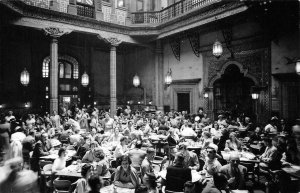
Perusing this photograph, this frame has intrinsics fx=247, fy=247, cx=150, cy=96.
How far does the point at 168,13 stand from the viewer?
1700 cm

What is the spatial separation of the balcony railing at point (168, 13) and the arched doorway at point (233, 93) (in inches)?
166

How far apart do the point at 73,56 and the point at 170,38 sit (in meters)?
7.87

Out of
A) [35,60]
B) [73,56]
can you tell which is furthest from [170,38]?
[35,60]

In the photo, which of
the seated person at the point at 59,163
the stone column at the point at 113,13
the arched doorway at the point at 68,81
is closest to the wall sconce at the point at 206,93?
the stone column at the point at 113,13

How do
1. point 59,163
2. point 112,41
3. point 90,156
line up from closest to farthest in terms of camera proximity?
point 59,163 → point 90,156 → point 112,41

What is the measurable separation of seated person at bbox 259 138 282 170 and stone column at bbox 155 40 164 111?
11.4 metres

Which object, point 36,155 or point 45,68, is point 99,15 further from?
point 36,155

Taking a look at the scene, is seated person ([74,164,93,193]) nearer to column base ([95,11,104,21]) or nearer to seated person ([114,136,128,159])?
seated person ([114,136,128,159])

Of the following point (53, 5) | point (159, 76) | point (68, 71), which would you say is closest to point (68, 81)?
point (68, 71)

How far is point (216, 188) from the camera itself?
4.41m

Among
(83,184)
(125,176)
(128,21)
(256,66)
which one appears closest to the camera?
(83,184)

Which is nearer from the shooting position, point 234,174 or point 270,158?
point 234,174

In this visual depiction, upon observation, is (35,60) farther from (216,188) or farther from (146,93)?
(216,188)

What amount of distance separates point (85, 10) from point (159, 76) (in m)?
6.90
